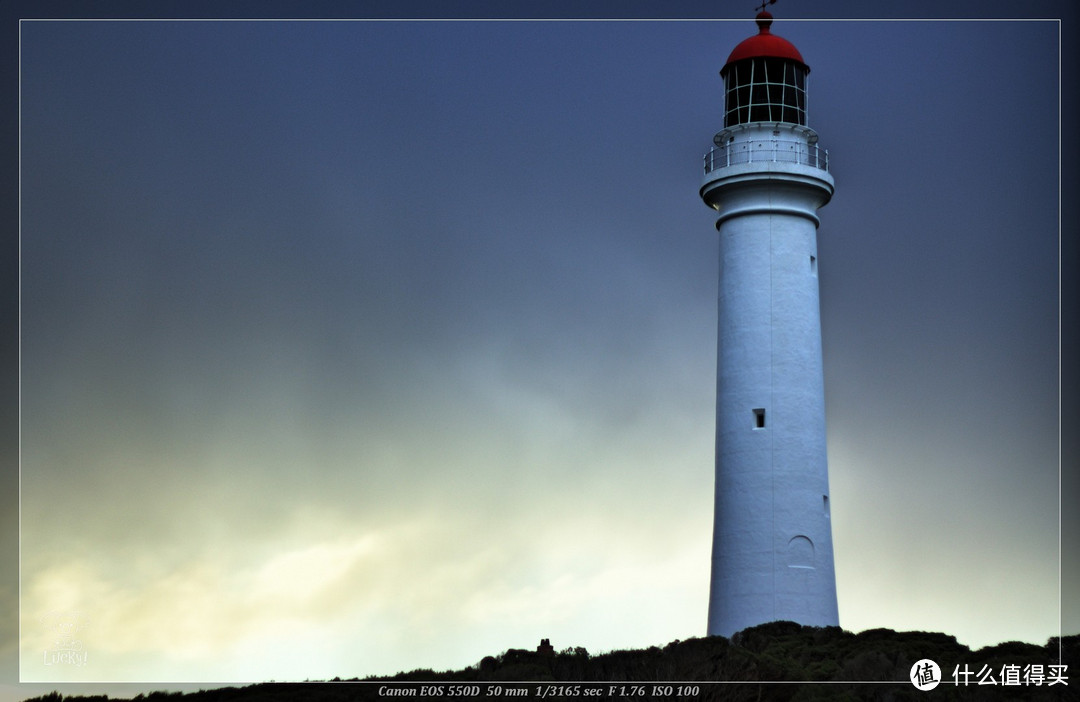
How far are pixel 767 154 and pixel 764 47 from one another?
221 centimetres

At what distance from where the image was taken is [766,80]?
108 feet

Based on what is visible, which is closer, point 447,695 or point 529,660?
point 447,695

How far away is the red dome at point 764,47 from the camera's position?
3288 centimetres

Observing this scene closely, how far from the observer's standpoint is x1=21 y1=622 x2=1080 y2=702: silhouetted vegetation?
2322cm

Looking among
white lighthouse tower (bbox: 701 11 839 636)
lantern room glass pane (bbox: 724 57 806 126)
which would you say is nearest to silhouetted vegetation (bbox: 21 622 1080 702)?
white lighthouse tower (bbox: 701 11 839 636)

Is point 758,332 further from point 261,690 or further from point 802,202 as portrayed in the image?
point 261,690

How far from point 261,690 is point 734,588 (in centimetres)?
1017

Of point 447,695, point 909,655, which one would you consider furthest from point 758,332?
point 447,695

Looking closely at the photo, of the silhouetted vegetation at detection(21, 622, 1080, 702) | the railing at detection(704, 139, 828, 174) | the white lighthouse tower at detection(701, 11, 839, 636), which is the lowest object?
the silhouetted vegetation at detection(21, 622, 1080, 702)

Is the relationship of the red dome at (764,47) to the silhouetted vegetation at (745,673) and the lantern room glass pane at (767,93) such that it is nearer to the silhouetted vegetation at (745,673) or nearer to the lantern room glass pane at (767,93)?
the lantern room glass pane at (767,93)

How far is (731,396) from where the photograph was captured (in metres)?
31.5

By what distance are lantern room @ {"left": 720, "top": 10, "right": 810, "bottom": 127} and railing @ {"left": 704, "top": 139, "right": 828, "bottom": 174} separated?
54 cm

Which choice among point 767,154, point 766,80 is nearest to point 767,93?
point 766,80

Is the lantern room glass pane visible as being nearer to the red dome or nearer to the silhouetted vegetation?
the red dome
